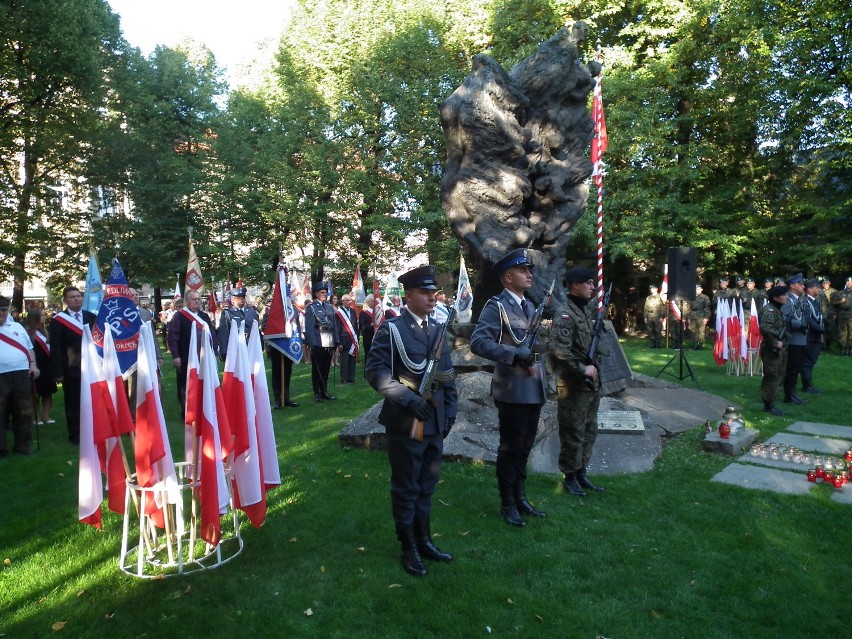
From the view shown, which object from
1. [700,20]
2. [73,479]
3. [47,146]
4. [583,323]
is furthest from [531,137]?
[47,146]

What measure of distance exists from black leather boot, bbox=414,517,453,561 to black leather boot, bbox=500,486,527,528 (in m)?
0.88

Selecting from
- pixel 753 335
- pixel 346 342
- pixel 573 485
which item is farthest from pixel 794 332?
pixel 346 342

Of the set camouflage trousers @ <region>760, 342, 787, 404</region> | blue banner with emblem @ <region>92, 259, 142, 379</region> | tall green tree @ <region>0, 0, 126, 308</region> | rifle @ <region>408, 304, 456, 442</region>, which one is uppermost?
tall green tree @ <region>0, 0, 126, 308</region>

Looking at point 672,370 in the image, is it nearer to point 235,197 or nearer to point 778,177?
point 778,177

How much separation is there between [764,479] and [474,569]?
3769 mm

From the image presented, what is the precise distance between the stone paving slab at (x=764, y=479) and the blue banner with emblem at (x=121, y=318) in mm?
7140

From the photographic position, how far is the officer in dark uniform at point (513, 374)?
5.06m

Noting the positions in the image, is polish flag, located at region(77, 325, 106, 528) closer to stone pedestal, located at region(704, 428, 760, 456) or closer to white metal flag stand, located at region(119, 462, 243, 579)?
white metal flag stand, located at region(119, 462, 243, 579)

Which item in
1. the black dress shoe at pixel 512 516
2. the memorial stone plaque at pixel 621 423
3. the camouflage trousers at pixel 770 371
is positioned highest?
the camouflage trousers at pixel 770 371

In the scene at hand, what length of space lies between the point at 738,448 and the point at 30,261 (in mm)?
26485

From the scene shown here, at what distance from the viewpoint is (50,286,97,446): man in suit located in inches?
342

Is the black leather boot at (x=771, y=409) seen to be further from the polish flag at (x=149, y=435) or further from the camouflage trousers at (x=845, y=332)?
the camouflage trousers at (x=845, y=332)

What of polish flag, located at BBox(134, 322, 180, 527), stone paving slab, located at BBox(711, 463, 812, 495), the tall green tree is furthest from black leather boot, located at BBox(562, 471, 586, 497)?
the tall green tree

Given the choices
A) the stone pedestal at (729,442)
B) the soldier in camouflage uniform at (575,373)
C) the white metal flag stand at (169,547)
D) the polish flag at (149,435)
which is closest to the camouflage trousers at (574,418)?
the soldier in camouflage uniform at (575,373)
